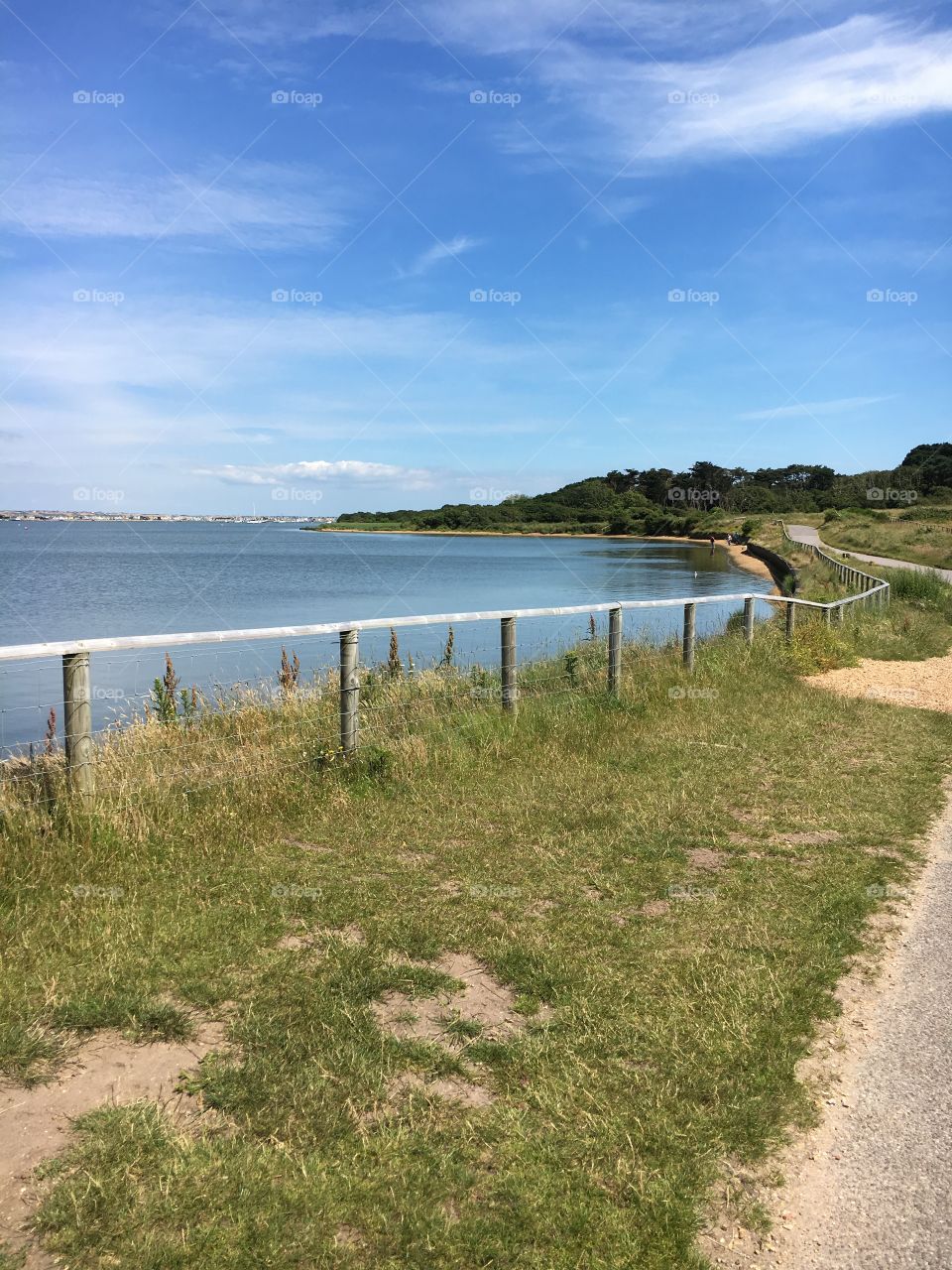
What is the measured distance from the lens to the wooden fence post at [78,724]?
5820mm

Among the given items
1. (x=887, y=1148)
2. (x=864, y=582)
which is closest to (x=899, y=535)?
(x=864, y=582)

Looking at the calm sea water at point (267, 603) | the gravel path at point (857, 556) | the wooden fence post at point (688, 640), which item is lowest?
the calm sea water at point (267, 603)

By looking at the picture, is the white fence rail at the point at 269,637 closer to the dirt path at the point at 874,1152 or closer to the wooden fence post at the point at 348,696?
the wooden fence post at the point at 348,696

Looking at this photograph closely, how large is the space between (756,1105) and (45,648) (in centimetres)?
449

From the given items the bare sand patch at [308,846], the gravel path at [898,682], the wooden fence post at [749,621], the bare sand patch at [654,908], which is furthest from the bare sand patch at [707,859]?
the wooden fence post at [749,621]

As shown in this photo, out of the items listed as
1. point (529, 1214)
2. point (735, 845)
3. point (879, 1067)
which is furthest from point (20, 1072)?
point (735, 845)

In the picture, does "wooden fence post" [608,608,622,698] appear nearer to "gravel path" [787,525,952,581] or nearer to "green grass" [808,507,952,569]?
"gravel path" [787,525,952,581]

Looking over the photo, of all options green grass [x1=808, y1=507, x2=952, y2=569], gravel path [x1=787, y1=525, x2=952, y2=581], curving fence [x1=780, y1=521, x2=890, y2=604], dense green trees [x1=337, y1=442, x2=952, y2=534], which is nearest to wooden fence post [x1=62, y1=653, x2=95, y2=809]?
curving fence [x1=780, y1=521, x2=890, y2=604]

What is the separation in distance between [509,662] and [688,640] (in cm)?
408

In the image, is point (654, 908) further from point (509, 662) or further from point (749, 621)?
point (749, 621)

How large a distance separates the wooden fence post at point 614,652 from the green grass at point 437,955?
1.73 meters

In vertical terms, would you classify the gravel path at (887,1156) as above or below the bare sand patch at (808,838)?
above

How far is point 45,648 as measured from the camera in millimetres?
5578

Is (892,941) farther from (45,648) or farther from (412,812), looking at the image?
(45,648)
